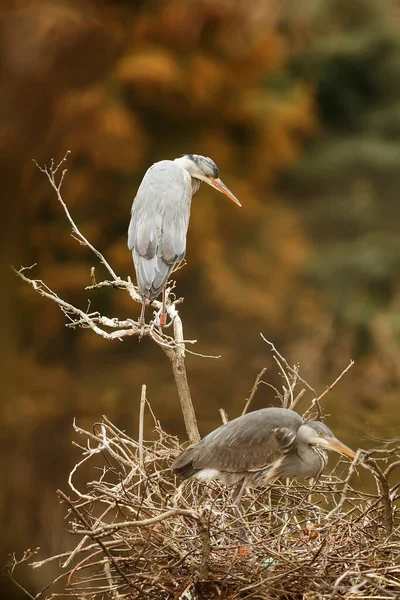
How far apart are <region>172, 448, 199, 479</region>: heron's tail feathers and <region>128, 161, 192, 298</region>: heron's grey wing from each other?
47 centimetres

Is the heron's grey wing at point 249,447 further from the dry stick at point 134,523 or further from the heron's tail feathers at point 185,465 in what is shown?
the dry stick at point 134,523

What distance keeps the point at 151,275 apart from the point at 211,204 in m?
2.27

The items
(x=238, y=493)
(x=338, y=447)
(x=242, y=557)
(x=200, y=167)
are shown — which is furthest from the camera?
(x=200, y=167)

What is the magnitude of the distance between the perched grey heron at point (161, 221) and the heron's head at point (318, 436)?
518mm

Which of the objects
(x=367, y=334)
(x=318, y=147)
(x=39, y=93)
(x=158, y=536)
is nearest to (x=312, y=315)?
(x=367, y=334)

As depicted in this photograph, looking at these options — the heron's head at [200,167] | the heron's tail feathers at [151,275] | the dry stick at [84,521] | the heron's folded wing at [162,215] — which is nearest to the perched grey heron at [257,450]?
the dry stick at [84,521]

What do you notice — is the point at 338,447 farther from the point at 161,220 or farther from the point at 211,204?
the point at 211,204

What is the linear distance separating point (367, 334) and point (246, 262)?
2.55 ft

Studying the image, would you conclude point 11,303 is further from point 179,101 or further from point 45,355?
point 179,101

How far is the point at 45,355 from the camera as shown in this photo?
418cm

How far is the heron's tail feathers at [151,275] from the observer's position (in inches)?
87.7

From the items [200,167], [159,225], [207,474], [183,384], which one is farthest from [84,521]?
[200,167]

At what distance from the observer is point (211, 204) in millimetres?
4465

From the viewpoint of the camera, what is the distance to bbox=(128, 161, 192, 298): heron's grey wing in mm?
2271
